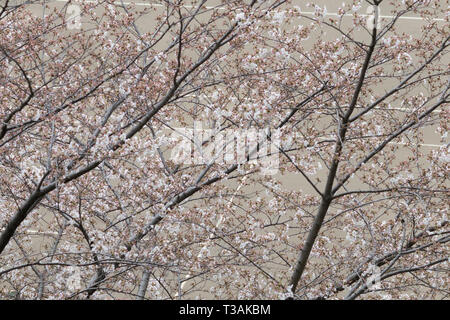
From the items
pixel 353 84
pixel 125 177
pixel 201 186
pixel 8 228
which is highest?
pixel 353 84

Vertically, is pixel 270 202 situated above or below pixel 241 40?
below

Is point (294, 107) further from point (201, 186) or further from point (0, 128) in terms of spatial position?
point (0, 128)

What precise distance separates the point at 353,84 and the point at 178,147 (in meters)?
1.89

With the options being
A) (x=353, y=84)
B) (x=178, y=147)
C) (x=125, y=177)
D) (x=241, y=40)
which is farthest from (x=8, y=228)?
(x=353, y=84)

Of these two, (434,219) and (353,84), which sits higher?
(353,84)

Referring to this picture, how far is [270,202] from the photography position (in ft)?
22.3

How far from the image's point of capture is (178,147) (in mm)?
6918
